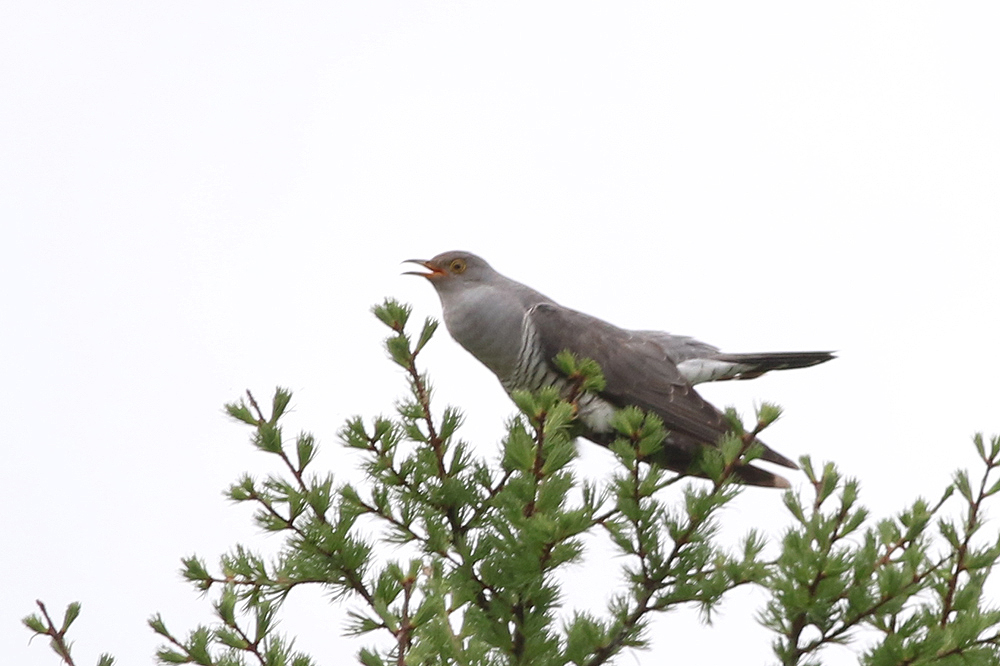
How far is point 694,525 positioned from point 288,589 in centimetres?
132

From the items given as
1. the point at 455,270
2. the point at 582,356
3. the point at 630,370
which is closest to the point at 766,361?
the point at 630,370

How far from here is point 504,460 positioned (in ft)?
10.4

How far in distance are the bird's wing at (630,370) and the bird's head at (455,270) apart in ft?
1.24

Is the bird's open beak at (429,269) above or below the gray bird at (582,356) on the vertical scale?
above

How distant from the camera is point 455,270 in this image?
18.3 ft

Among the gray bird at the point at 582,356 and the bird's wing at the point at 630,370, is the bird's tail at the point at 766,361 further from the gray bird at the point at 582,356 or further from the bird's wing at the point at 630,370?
the bird's wing at the point at 630,370

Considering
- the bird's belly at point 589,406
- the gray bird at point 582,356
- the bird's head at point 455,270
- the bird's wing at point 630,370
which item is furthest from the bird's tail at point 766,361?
the bird's head at point 455,270

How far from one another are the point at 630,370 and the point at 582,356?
1.06ft

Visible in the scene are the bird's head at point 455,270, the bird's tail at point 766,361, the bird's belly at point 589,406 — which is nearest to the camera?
the bird's belly at point 589,406

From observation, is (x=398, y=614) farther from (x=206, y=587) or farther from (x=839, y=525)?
(x=839, y=525)

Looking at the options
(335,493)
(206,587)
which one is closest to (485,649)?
(335,493)

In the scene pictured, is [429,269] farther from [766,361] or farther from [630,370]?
[766,361]

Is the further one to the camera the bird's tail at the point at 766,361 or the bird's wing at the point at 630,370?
the bird's tail at the point at 766,361

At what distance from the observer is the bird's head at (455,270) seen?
18.2ft
